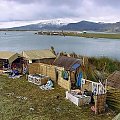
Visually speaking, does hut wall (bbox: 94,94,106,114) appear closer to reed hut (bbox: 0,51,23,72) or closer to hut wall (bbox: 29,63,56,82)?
hut wall (bbox: 29,63,56,82)

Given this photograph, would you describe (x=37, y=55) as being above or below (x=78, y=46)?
above

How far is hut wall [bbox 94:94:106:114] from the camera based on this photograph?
13.0m

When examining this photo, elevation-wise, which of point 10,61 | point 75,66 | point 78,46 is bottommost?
point 78,46

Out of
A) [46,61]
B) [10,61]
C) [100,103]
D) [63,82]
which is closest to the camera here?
[100,103]

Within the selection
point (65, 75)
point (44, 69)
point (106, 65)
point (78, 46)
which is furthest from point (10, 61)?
point (78, 46)

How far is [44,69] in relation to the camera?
21.1 meters

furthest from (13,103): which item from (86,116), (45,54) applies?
(45,54)

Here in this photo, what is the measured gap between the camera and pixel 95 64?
2673 centimetres

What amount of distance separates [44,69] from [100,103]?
862 centimetres

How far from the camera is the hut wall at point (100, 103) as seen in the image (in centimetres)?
1302

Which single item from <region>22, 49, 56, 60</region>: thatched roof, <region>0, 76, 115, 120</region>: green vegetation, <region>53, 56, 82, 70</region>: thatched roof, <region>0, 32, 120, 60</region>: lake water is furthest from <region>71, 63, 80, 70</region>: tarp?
<region>0, 32, 120, 60</region>: lake water

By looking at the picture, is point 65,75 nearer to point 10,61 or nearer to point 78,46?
point 10,61

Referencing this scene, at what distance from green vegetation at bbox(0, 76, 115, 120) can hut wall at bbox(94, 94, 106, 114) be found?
276mm

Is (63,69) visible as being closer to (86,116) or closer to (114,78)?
(114,78)
